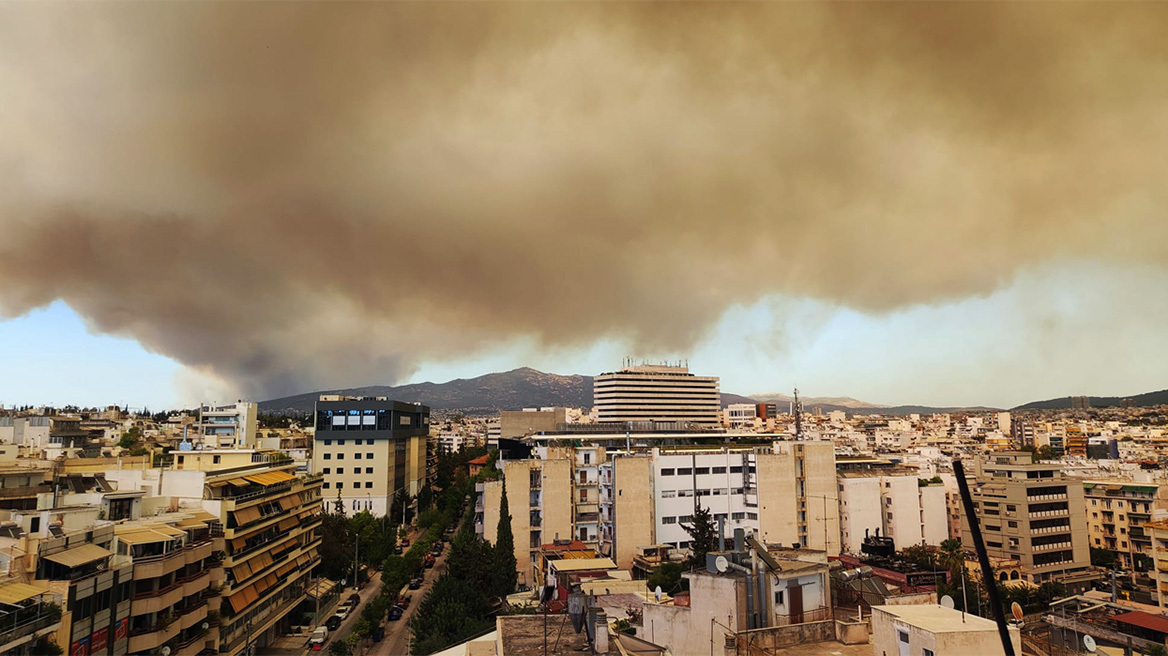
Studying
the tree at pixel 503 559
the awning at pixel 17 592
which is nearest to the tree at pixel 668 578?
the tree at pixel 503 559

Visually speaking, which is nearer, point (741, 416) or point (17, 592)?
point (17, 592)

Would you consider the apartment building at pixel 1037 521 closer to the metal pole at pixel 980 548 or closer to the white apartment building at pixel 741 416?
the metal pole at pixel 980 548

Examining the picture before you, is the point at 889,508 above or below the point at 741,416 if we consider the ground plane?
below

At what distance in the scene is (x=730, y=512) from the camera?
4884cm

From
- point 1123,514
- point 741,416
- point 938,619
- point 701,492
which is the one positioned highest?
point 741,416

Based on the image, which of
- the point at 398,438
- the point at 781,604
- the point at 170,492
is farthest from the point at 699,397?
the point at 781,604

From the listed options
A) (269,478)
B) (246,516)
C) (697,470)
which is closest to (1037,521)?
(697,470)

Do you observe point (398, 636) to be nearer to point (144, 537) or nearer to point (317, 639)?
point (317, 639)

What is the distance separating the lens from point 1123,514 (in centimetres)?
5384

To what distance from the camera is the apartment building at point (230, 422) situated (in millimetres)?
63688

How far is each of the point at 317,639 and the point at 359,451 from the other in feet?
112

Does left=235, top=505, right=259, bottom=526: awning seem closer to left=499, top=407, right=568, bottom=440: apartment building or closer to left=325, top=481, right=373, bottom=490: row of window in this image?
left=325, top=481, right=373, bottom=490: row of window

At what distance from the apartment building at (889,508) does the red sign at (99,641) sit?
147 ft

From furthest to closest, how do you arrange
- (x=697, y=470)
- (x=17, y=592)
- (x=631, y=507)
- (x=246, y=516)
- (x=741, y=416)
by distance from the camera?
(x=741, y=416), (x=697, y=470), (x=631, y=507), (x=246, y=516), (x=17, y=592)
